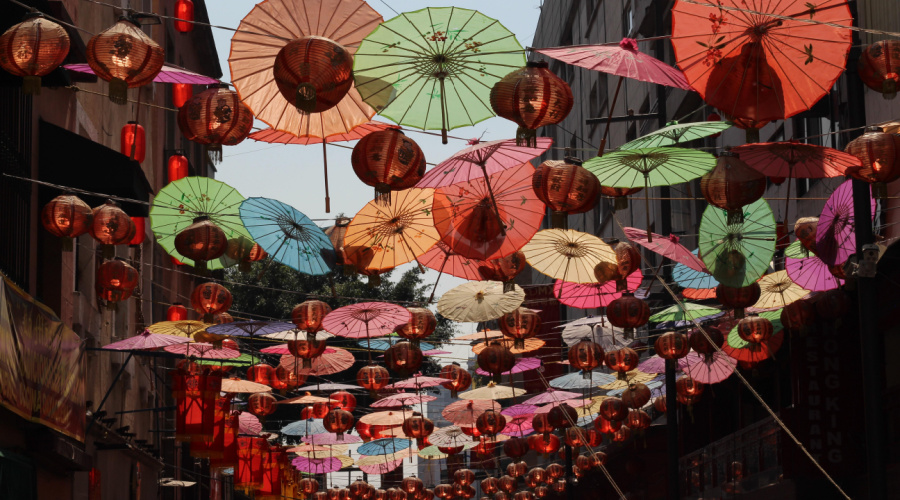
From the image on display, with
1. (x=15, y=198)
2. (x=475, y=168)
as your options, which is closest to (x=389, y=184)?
(x=475, y=168)

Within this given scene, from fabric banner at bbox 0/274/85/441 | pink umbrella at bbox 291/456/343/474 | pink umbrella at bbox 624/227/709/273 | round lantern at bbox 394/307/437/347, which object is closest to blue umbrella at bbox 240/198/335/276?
round lantern at bbox 394/307/437/347

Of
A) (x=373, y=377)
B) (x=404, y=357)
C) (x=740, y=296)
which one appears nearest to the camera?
(x=740, y=296)

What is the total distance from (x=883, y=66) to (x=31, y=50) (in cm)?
751

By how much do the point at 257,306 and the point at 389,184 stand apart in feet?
113

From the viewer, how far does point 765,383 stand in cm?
2311

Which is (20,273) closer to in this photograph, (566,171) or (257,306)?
(566,171)

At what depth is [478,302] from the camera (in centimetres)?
1750

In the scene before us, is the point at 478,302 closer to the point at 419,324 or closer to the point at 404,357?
the point at 419,324

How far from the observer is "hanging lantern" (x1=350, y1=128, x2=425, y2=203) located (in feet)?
35.0

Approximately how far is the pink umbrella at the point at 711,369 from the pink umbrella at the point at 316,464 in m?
15.4

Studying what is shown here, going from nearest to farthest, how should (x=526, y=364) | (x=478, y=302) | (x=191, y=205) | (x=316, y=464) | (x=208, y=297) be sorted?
(x=191, y=205) → (x=208, y=297) → (x=478, y=302) → (x=526, y=364) → (x=316, y=464)

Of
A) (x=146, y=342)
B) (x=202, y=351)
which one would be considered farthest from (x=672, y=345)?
(x=146, y=342)

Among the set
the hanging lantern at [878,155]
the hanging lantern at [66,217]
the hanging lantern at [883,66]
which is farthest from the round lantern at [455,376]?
the hanging lantern at [883,66]

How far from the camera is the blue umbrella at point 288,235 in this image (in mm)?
15742
